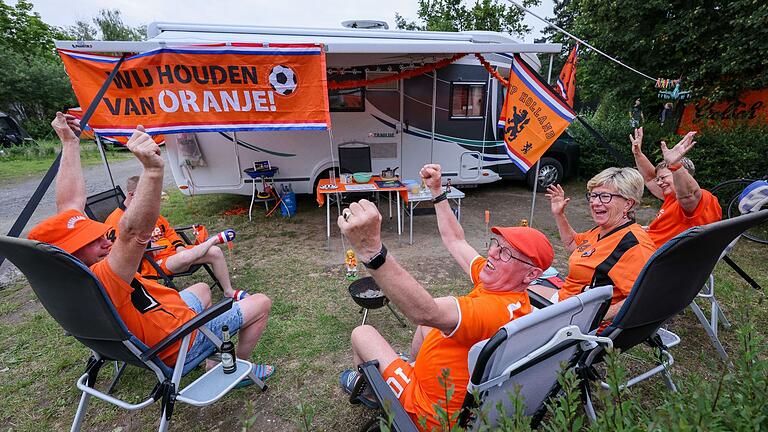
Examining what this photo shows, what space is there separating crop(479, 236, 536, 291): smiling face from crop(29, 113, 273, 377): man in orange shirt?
1443 millimetres

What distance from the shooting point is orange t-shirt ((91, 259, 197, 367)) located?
1543mm

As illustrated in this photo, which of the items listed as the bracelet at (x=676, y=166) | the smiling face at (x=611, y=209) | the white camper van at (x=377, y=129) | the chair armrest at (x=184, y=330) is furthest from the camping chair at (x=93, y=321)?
the white camper van at (x=377, y=129)

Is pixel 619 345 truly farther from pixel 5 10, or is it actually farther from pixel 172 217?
pixel 5 10

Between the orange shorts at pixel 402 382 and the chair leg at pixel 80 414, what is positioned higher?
the orange shorts at pixel 402 382

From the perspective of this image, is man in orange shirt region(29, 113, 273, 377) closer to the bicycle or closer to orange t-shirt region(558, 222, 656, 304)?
orange t-shirt region(558, 222, 656, 304)

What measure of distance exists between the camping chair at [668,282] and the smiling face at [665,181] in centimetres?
114

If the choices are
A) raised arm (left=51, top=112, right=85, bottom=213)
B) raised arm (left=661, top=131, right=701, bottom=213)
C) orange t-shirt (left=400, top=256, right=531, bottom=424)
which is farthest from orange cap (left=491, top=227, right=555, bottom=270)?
raised arm (left=51, top=112, right=85, bottom=213)

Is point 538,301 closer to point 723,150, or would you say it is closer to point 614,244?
point 614,244

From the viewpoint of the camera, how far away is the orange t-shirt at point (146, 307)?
5.06 ft

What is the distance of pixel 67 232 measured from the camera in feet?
5.49

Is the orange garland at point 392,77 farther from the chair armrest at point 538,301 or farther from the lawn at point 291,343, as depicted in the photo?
the chair armrest at point 538,301

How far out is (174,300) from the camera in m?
2.07

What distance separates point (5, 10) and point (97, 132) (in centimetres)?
2728

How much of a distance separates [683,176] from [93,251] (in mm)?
3528
